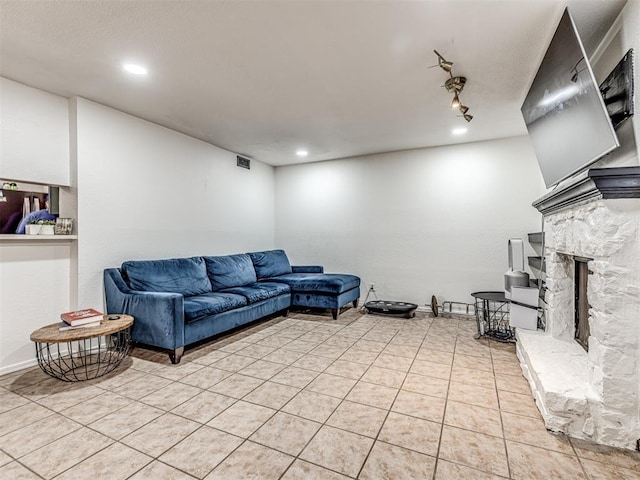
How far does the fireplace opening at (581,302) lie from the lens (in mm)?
2469

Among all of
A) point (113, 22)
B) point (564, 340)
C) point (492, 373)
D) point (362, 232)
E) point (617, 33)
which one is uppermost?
point (113, 22)

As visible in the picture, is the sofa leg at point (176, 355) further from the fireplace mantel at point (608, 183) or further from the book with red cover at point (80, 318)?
the fireplace mantel at point (608, 183)

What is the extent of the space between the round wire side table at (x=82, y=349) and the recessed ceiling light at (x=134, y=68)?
2.00 m

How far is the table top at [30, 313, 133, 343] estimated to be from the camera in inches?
88.4

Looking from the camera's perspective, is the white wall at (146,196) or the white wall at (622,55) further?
the white wall at (146,196)

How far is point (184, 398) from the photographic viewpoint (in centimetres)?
221

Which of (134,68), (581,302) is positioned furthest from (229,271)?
(581,302)

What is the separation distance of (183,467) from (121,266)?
2362mm

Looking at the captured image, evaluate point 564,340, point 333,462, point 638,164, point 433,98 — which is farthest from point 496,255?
point 333,462

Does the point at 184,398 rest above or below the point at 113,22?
below

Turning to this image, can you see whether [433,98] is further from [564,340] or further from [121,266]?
[121,266]

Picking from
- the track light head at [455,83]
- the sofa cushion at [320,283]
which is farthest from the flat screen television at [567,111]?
the sofa cushion at [320,283]

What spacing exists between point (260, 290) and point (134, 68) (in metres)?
2.53

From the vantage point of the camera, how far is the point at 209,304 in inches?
124
